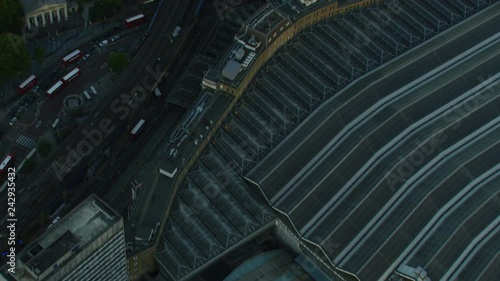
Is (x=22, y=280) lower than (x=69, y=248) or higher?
lower
